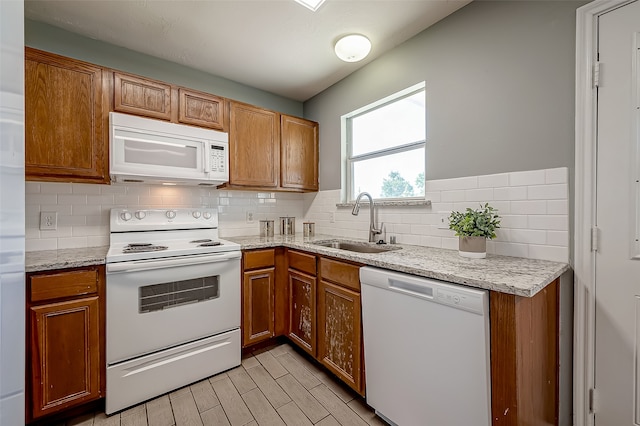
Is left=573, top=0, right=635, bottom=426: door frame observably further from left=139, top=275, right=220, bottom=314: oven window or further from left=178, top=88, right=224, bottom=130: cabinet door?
left=178, top=88, right=224, bottom=130: cabinet door

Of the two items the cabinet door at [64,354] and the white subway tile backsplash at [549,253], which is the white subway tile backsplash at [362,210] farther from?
the cabinet door at [64,354]

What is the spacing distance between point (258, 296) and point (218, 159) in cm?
118

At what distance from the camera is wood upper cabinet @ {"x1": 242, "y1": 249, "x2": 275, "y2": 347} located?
216 centimetres

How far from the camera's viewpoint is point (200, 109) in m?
2.26

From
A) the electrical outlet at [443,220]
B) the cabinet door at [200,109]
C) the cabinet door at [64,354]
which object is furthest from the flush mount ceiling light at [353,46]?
the cabinet door at [64,354]

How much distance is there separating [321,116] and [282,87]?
506 millimetres

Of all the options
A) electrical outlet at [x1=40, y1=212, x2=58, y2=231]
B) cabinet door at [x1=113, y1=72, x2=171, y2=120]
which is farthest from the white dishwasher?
electrical outlet at [x1=40, y1=212, x2=58, y2=231]

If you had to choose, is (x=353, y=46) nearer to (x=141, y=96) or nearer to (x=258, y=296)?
(x=141, y=96)

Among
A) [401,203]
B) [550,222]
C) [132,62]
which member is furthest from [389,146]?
[132,62]

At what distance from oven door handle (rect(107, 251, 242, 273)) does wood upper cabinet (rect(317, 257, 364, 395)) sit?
70cm

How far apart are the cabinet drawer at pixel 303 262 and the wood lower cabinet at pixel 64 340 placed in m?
1.24

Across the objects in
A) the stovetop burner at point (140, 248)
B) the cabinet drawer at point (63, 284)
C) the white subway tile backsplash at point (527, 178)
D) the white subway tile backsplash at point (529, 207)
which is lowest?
the cabinet drawer at point (63, 284)

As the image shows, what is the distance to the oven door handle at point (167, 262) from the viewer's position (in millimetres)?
1631

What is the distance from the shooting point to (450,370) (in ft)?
3.85
